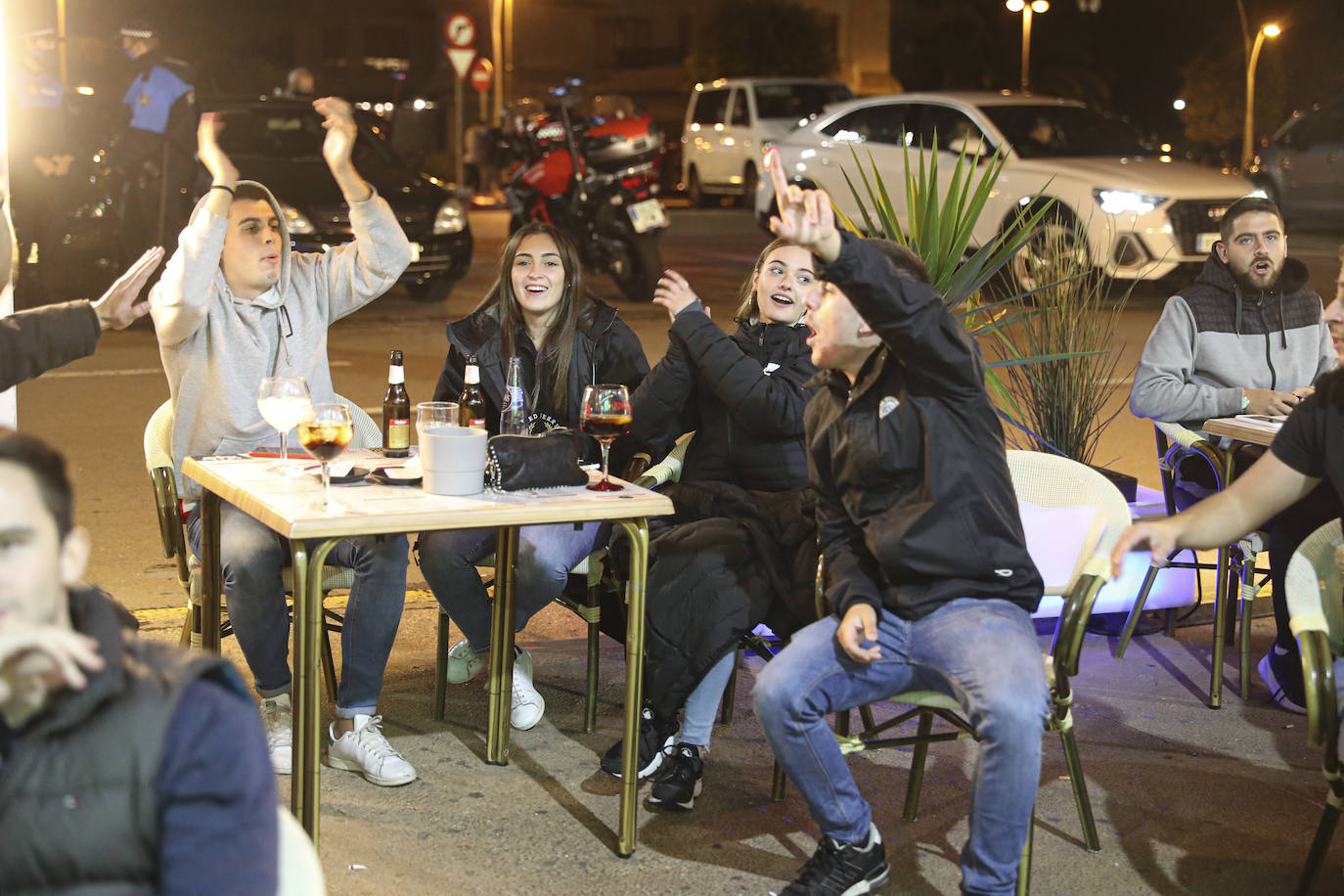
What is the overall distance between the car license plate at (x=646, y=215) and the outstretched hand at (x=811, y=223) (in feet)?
28.9

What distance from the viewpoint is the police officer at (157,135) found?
11570mm

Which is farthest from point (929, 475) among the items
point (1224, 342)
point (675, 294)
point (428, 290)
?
point (428, 290)

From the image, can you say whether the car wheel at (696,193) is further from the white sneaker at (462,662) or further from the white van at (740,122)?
the white sneaker at (462,662)

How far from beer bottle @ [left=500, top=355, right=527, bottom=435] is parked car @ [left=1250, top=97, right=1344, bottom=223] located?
53.7 feet

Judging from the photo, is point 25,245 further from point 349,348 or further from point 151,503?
point 151,503

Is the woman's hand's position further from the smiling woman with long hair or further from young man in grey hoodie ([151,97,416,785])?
young man in grey hoodie ([151,97,416,785])

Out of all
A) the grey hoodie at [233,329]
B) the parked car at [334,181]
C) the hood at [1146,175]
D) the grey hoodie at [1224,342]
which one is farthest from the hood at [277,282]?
the hood at [1146,175]

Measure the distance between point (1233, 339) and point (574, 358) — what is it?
214cm

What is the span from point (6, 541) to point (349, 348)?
9169 mm

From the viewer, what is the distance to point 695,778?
3.85 m

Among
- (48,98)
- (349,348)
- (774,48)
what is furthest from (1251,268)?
(774,48)

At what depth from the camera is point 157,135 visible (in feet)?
38.2

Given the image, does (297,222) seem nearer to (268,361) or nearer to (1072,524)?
(268,361)

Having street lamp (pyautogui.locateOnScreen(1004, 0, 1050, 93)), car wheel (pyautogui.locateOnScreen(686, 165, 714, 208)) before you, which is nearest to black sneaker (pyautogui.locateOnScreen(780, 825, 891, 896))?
car wheel (pyautogui.locateOnScreen(686, 165, 714, 208))
